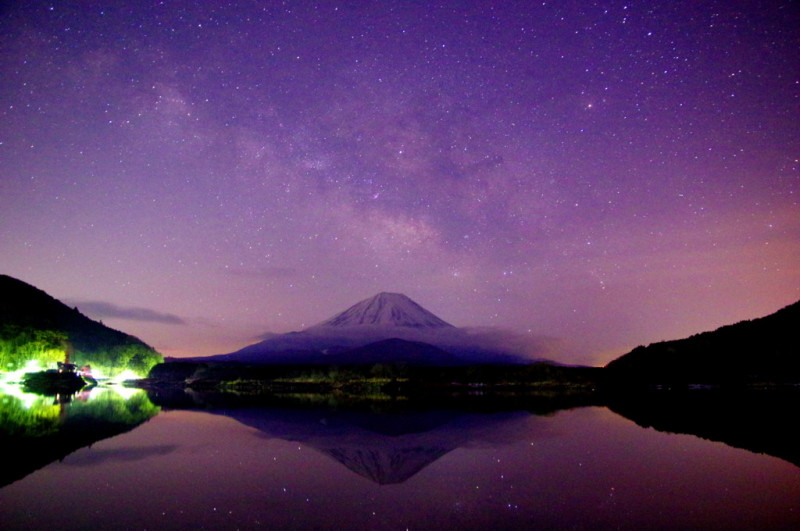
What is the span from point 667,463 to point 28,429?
23.8 metres

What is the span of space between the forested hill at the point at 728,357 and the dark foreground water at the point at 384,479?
219ft

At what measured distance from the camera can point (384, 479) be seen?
41.9 feet

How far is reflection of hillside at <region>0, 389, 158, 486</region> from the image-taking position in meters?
13.6

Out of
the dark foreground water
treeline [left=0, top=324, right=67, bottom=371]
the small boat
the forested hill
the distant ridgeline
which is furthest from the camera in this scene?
the distant ridgeline

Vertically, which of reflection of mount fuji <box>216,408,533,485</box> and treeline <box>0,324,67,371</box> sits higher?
treeline <box>0,324,67,371</box>

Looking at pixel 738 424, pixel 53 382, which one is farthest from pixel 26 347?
pixel 738 424

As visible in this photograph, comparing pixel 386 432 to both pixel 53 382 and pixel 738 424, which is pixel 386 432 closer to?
pixel 738 424

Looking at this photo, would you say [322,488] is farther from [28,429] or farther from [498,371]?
[498,371]

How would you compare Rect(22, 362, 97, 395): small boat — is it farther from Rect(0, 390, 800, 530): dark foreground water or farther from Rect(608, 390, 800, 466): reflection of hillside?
Rect(608, 390, 800, 466): reflection of hillside

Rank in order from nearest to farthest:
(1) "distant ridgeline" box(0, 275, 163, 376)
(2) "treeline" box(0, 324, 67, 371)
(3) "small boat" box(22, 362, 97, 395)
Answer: (3) "small boat" box(22, 362, 97, 395) < (2) "treeline" box(0, 324, 67, 371) < (1) "distant ridgeline" box(0, 275, 163, 376)

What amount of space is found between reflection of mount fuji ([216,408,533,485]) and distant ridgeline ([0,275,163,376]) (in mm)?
83330

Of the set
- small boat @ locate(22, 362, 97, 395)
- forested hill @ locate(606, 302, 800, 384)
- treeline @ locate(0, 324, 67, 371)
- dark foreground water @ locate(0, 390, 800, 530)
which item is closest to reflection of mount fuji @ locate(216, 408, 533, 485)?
dark foreground water @ locate(0, 390, 800, 530)

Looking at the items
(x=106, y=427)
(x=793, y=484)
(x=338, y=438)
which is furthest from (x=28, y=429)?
(x=793, y=484)

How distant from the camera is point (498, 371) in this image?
83.0 meters
